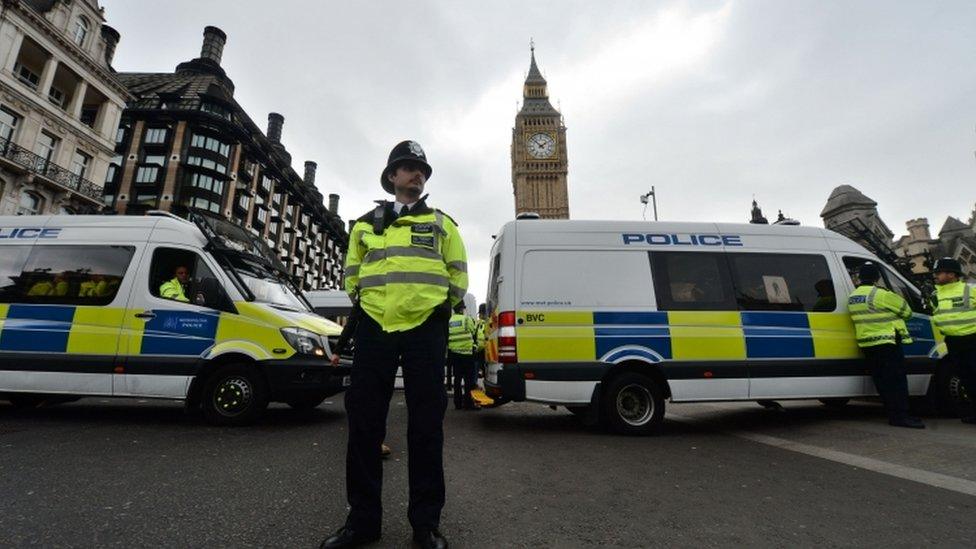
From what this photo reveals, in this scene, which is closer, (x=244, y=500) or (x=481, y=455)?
(x=244, y=500)

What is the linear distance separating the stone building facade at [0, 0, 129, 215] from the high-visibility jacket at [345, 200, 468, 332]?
2912cm

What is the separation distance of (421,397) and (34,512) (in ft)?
7.21

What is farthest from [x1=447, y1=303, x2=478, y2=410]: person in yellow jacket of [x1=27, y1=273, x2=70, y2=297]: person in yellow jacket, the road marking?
[x1=27, y1=273, x2=70, y2=297]: person in yellow jacket

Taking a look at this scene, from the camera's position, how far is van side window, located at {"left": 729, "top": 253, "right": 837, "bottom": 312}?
17.2ft

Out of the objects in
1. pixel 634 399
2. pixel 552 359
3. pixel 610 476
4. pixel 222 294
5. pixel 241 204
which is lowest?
pixel 610 476

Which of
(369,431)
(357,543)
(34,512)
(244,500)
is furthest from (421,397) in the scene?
(34,512)

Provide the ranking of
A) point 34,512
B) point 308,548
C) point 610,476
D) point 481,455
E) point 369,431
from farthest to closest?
point 481,455
point 610,476
point 34,512
point 369,431
point 308,548

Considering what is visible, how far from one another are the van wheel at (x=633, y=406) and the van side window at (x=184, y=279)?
4299 millimetres

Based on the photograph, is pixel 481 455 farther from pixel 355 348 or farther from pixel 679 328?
pixel 679 328

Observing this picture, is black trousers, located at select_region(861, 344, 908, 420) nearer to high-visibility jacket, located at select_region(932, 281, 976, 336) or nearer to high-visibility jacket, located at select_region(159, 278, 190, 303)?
high-visibility jacket, located at select_region(932, 281, 976, 336)

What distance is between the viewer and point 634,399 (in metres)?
5.00

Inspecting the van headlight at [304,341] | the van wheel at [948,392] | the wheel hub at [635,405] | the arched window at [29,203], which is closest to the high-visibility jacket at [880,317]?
the van wheel at [948,392]

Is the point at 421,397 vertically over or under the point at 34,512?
over

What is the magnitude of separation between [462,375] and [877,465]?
561cm
